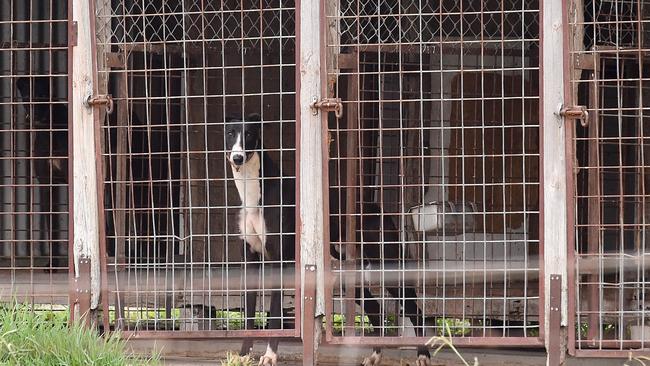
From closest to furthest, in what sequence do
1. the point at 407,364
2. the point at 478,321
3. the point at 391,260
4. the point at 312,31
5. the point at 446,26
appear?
the point at 312,31 → the point at 407,364 → the point at 391,260 → the point at 478,321 → the point at 446,26

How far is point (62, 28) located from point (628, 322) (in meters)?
5.32

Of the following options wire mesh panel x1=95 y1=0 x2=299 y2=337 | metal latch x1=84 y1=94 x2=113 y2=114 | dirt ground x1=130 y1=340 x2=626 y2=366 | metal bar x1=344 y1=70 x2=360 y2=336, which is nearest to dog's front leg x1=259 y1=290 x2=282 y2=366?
wire mesh panel x1=95 y1=0 x2=299 y2=337

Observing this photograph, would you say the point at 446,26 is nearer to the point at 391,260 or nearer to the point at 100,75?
the point at 391,260

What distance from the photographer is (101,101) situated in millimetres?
5863

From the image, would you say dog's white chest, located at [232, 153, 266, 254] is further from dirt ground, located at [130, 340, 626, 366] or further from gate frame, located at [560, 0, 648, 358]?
gate frame, located at [560, 0, 648, 358]

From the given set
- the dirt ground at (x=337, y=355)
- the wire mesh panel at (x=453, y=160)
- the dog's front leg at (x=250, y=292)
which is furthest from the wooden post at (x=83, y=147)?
the wire mesh panel at (x=453, y=160)

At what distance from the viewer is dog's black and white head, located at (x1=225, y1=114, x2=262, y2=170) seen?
6812 millimetres

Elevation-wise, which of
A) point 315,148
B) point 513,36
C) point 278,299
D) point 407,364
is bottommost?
point 407,364

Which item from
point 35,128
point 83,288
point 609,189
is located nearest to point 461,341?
point 83,288

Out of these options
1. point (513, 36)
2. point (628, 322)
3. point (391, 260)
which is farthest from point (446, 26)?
point (628, 322)

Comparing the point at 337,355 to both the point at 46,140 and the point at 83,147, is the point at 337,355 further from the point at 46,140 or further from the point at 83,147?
the point at 46,140

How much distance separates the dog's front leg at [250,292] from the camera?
6456 millimetres

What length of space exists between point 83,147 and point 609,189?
→ 177 inches

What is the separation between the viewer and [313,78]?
573 centimetres
